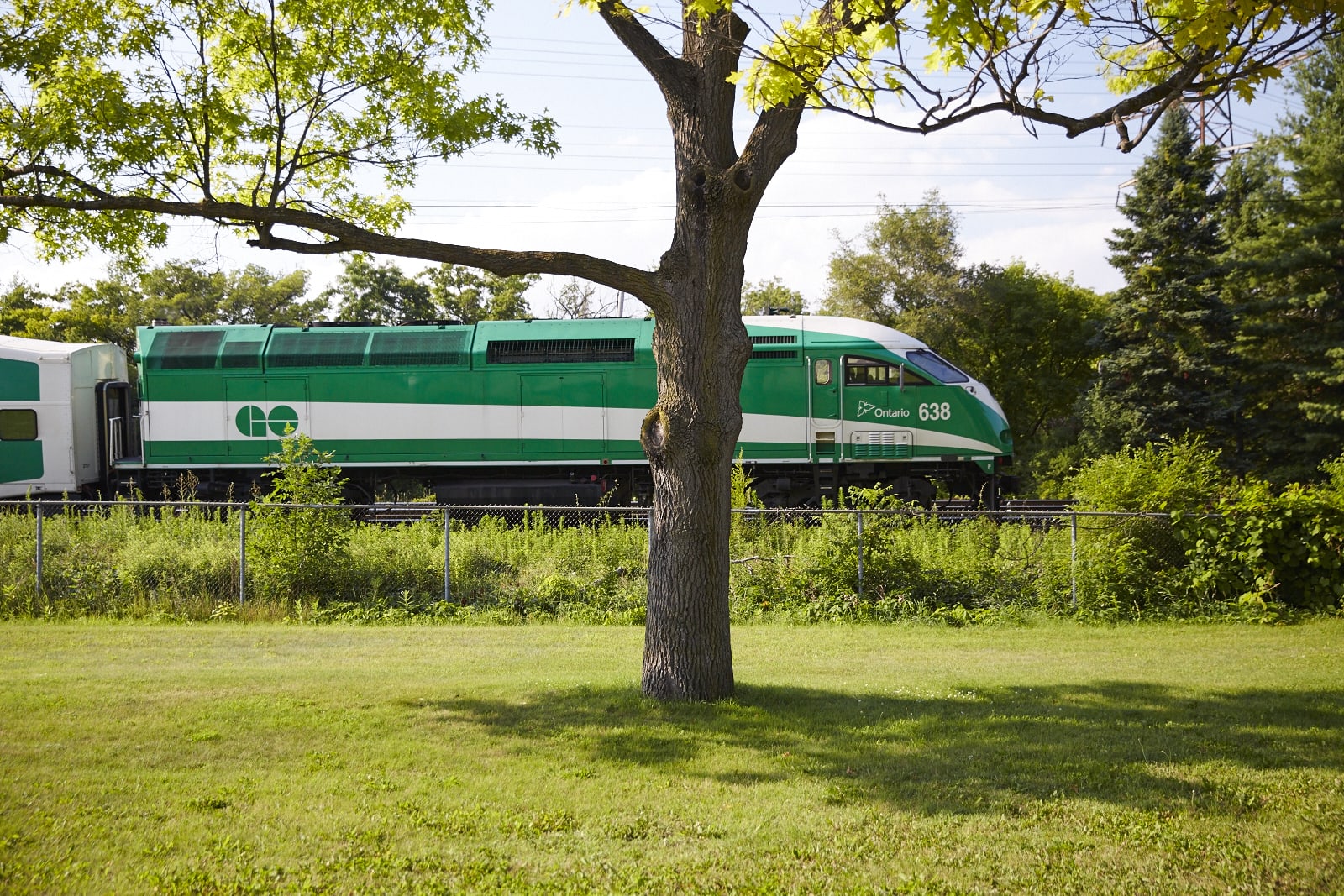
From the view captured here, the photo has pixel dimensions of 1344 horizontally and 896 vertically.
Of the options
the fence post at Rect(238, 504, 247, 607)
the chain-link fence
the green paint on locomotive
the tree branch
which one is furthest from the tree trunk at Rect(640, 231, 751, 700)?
the green paint on locomotive

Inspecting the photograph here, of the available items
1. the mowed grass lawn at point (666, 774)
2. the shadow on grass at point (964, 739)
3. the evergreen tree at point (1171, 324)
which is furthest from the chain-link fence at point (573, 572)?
the evergreen tree at point (1171, 324)

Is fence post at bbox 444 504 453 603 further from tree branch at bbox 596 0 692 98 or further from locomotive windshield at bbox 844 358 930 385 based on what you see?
locomotive windshield at bbox 844 358 930 385

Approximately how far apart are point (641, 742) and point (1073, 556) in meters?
7.29

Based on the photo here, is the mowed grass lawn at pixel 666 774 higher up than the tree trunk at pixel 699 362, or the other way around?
the tree trunk at pixel 699 362

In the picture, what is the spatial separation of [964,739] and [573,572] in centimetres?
707

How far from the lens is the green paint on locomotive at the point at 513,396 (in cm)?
1881

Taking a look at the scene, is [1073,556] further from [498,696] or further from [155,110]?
[155,110]

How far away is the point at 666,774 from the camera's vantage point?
5812 millimetres

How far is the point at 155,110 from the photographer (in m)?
8.76

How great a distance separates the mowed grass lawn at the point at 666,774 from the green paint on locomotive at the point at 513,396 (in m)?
9.69

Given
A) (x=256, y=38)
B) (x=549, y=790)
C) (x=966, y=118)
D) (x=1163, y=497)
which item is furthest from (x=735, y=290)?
(x=1163, y=497)

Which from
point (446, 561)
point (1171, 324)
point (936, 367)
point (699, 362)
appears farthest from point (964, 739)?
point (1171, 324)

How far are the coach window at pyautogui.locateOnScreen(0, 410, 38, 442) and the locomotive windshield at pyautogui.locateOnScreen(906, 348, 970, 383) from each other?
17.1 metres

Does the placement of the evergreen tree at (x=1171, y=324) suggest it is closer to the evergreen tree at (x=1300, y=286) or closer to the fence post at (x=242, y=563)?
the evergreen tree at (x=1300, y=286)
